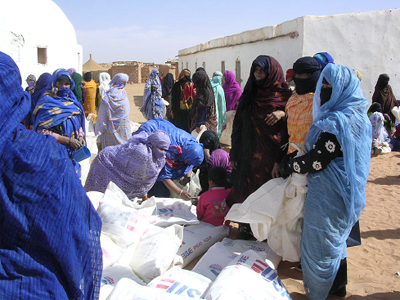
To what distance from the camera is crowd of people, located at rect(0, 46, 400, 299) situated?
1.29 meters

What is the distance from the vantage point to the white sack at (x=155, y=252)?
267 cm

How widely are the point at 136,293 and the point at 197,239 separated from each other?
3.96ft

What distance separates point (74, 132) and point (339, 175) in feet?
7.76

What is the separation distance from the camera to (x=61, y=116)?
354 centimetres

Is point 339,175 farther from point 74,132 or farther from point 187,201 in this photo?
point 74,132

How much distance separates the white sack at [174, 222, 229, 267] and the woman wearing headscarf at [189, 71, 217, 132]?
329cm

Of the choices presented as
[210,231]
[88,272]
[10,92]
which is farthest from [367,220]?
[10,92]

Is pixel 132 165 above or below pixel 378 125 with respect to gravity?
below

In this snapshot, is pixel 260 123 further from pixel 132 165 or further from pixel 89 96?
pixel 89 96

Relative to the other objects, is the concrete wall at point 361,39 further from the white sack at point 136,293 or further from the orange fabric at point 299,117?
the white sack at point 136,293

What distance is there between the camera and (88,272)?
1479 millimetres

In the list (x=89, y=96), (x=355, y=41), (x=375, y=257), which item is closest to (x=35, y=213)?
(x=375, y=257)

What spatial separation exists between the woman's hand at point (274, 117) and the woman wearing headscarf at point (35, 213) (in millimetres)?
1995

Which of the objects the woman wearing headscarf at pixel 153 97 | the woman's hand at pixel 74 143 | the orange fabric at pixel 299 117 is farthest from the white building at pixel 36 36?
the orange fabric at pixel 299 117
